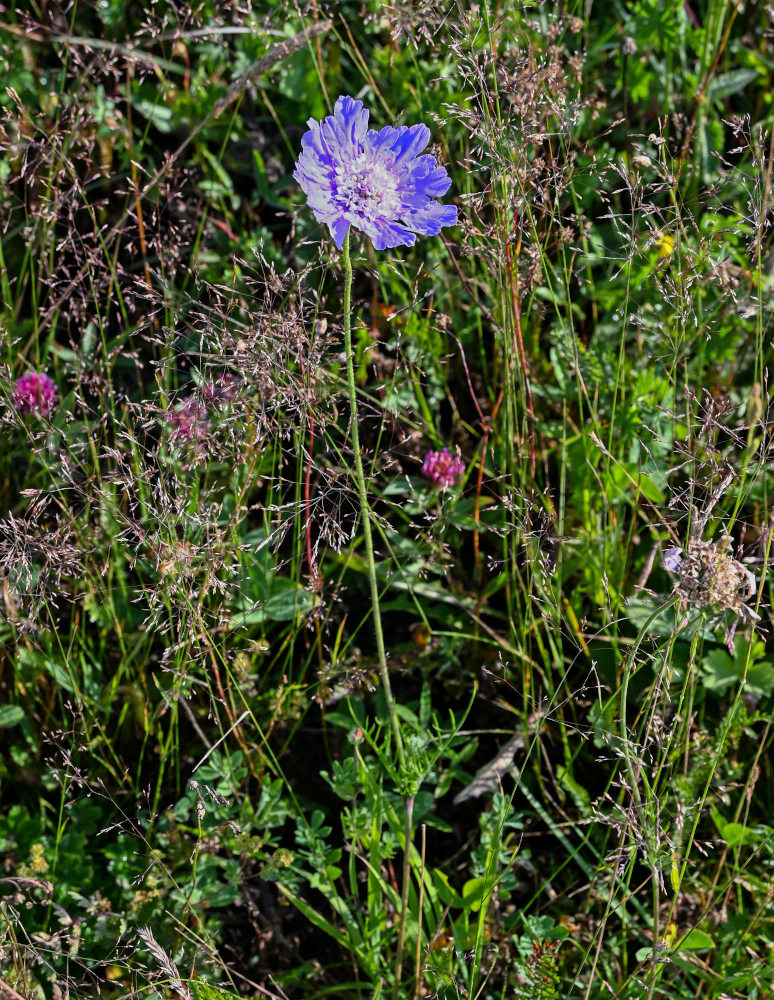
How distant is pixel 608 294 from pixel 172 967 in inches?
59.6

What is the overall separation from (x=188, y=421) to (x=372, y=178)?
1.68 feet

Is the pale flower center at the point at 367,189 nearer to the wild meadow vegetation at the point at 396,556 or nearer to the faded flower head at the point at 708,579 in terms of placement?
the wild meadow vegetation at the point at 396,556

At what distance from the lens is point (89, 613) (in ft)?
6.17

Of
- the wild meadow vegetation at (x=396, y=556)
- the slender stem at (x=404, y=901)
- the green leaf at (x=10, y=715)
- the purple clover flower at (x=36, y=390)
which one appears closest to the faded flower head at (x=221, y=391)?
the wild meadow vegetation at (x=396, y=556)

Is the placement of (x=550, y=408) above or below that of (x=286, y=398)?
below

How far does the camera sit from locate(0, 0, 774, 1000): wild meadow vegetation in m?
1.43

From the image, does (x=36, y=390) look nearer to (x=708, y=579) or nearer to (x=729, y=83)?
(x=708, y=579)

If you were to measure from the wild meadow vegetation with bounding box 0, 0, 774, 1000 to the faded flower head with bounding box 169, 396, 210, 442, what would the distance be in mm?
18

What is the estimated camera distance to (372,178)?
1253 mm

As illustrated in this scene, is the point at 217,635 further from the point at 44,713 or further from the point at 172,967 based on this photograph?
the point at 172,967

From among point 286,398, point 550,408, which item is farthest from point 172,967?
point 550,408

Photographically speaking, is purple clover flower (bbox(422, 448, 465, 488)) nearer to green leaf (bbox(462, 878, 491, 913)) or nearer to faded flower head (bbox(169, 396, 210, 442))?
faded flower head (bbox(169, 396, 210, 442))

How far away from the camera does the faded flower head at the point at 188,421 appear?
1.46 meters

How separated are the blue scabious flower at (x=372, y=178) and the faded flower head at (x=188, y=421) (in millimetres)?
370
